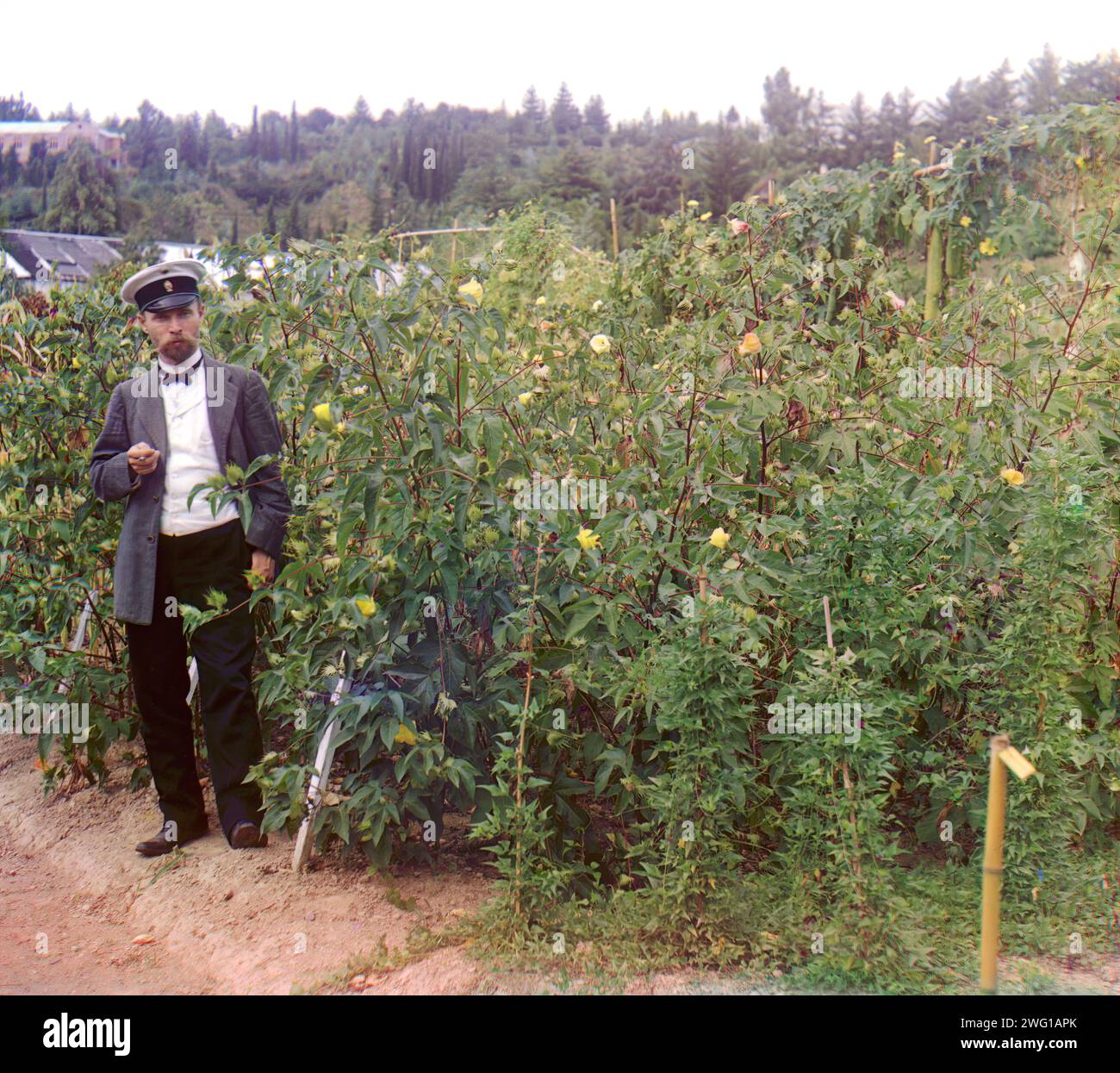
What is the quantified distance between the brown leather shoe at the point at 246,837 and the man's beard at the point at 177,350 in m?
1.45

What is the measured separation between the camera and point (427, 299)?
296cm

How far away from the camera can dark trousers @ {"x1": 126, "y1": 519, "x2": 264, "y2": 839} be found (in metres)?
3.49

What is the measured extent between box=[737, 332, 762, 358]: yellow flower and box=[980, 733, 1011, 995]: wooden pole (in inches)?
54.8

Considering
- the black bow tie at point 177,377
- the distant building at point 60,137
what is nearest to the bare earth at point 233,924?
the black bow tie at point 177,377

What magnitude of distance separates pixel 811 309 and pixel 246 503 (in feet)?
5.98

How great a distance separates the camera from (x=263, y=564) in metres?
3.42

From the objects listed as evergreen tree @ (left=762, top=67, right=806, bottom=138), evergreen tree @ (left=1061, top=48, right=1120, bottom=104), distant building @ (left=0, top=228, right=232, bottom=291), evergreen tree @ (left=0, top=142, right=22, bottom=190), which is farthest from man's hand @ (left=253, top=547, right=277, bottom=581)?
evergreen tree @ (left=762, top=67, right=806, bottom=138)

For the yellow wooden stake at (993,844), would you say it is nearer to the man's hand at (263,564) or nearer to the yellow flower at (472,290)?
the yellow flower at (472,290)

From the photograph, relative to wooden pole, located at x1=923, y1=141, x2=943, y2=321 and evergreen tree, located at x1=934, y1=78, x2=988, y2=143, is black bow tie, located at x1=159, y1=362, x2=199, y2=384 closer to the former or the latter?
wooden pole, located at x1=923, y1=141, x2=943, y2=321

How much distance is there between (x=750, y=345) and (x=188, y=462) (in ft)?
5.75

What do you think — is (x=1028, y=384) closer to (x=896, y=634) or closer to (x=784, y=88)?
A: (x=896, y=634)

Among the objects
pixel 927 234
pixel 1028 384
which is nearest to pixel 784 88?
pixel 927 234

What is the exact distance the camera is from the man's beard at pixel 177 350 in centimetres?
356

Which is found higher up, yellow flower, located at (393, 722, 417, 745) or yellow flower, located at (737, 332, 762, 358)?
yellow flower, located at (737, 332, 762, 358)
